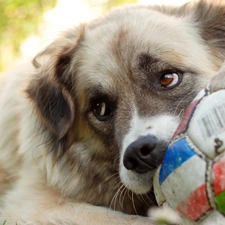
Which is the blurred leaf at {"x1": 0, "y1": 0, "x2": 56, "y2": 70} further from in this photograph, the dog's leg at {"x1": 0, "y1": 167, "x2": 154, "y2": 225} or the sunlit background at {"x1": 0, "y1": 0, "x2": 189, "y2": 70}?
the dog's leg at {"x1": 0, "y1": 167, "x2": 154, "y2": 225}

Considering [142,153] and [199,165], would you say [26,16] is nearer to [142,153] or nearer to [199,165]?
[142,153]

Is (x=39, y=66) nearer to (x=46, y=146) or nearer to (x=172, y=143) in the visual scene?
(x=46, y=146)

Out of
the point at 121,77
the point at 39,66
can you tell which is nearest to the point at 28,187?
the point at 39,66

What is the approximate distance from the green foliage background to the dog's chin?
3.27m

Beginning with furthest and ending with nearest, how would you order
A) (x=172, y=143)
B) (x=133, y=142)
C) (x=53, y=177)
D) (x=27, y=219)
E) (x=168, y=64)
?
(x=53, y=177), (x=27, y=219), (x=168, y=64), (x=133, y=142), (x=172, y=143)

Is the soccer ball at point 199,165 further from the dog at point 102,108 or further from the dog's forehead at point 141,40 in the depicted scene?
the dog's forehead at point 141,40

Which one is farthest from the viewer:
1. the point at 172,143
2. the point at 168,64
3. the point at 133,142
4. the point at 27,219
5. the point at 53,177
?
the point at 53,177

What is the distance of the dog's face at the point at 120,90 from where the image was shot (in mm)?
2711

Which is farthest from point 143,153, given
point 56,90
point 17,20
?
point 17,20

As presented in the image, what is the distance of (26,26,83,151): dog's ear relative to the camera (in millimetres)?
3230

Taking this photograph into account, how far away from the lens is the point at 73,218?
3074mm

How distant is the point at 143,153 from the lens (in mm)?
2520

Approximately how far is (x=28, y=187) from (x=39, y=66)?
75cm

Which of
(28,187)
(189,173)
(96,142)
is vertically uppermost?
(189,173)
